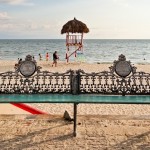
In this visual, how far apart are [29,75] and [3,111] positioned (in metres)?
3.30

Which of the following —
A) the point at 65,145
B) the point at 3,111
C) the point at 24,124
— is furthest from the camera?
the point at 3,111

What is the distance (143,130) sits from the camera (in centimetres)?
771

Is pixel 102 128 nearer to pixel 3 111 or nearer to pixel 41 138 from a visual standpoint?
pixel 41 138

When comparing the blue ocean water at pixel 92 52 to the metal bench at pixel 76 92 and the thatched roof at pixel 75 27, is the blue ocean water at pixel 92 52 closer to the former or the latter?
the thatched roof at pixel 75 27

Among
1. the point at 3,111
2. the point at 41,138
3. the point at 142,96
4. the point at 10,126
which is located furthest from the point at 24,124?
the point at 142,96

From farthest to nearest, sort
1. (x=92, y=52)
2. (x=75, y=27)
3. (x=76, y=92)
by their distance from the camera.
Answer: (x=92, y=52), (x=75, y=27), (x=76, y=92)

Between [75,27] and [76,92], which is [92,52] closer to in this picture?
[75,27]

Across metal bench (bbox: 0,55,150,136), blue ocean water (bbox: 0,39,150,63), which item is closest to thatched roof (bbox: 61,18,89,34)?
blue ocean water (bbox: 0,39,150,63)

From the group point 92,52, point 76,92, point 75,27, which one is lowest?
point 76,92

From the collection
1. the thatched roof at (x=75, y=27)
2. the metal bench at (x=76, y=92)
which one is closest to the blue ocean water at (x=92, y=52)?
the thatched roof at (x=75, y=27)

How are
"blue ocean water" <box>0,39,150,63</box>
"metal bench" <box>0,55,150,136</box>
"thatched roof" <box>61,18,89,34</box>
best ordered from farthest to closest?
"blue ocean water" <box>0,39,150,63</box> → "thatched roof" <box>61,18,89,34</box> → "metal bench" <box>0,55,150,136</box>

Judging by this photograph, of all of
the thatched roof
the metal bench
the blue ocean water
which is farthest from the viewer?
the blue ocean water

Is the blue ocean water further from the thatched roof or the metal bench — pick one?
the metal bench

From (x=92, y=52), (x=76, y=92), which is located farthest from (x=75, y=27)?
(x=92, y=52)
